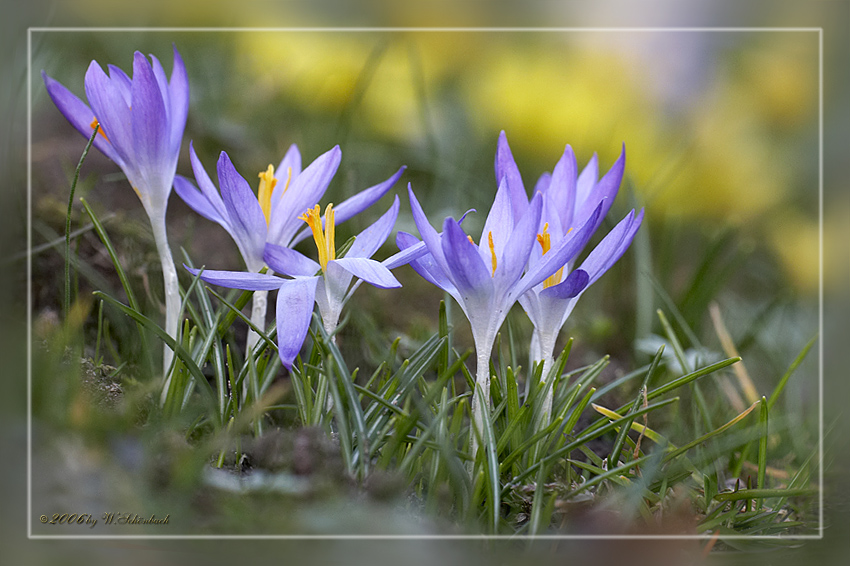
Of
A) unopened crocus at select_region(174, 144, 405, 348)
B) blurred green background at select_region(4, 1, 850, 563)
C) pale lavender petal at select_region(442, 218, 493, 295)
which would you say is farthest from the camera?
blurred green background at select_region(4, 1, 850, 563)

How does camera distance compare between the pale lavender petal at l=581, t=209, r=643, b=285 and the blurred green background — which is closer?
the pale lavender petal at l=581, t=209, r=643, b=285

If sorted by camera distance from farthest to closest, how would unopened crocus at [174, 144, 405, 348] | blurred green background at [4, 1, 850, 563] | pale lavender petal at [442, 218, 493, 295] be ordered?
blurred green background at [4, 1, 850, 563] < unopened crocus at [174, 144, 405, 348] < pale lavender petal at [442, 218, 493, 295]

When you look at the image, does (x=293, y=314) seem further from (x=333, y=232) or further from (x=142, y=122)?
(x=142, y=122)

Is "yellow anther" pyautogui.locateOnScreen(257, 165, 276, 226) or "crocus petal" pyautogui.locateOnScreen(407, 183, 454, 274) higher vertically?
"yellow anther" pyautogui.locateOnScreen(257, 165, 276, 226)

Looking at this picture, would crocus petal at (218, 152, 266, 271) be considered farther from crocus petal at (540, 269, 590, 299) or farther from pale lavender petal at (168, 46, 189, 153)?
crocus petal at (540, 269, 590, 299)

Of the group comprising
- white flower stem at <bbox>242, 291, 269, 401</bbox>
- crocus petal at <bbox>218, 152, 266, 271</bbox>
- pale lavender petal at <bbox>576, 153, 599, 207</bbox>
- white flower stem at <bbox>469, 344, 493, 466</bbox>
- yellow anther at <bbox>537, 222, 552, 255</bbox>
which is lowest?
white flower stem at <bbox>469, 344, 493, 466</bbox>

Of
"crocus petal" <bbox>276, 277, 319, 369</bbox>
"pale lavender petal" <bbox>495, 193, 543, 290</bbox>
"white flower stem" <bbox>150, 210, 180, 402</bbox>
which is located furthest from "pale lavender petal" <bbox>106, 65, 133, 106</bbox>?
"pale lavender petal" <bbox>495, 193, 543, 290</bbox>

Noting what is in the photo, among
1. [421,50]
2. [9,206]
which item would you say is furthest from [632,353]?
[9,206]

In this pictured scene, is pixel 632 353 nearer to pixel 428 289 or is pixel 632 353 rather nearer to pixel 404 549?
pixel 428 289

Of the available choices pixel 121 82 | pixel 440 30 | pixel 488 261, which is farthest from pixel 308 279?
pixel 440 30
